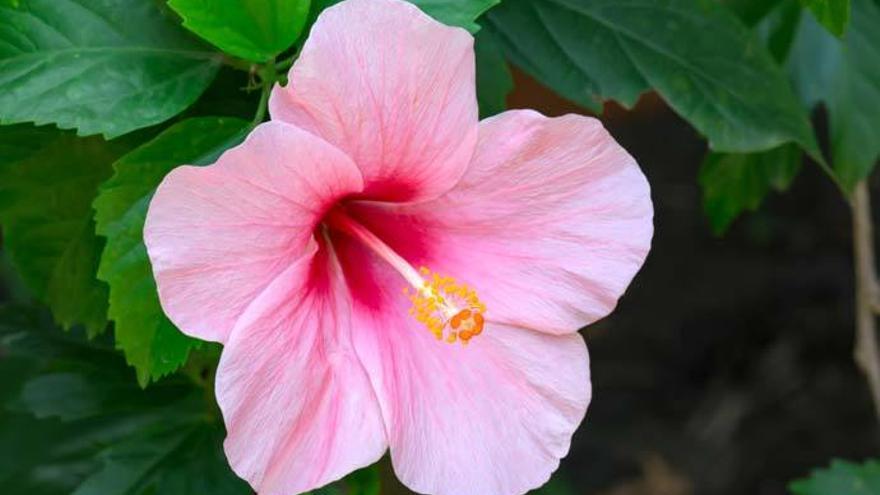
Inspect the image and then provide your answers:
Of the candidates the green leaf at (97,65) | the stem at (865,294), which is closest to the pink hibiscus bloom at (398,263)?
the green leaf at (97,65)

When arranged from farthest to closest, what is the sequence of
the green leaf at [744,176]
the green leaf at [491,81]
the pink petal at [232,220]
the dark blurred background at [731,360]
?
the dark blurred background at [731,360] → the green leaf at [744,176] → the green leaf at [491,81] → the pink petal at [232,220]

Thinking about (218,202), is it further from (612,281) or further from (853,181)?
(853,181)

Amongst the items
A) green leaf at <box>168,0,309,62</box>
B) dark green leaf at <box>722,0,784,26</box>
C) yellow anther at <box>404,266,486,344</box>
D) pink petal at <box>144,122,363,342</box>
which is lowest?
dark green leaf at <box>722,0,784,26</box>

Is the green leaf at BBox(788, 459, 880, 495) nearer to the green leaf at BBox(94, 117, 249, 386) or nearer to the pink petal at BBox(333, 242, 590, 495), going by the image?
the pink petal at BBox(333, 242, 590, 495)

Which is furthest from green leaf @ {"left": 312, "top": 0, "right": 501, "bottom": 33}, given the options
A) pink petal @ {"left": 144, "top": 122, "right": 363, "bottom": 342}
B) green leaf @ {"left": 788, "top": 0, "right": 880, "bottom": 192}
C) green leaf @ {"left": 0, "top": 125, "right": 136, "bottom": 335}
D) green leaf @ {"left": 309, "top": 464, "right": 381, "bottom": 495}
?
green leaf @ {"left": 788, "top": 0, "right": 880, "bottom": 192}

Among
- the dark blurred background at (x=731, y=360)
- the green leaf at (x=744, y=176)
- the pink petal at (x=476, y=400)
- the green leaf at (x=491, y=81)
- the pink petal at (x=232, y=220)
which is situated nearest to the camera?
the pink petal at (x=232, y=220)

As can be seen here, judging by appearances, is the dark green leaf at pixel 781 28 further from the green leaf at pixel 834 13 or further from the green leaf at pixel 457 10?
the green leaf at pixel 457 10

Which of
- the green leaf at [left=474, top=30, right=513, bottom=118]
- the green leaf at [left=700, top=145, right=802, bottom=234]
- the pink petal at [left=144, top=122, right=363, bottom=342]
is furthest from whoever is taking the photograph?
the green leaf at [left=700, top=145, right=802, bottom=234]
